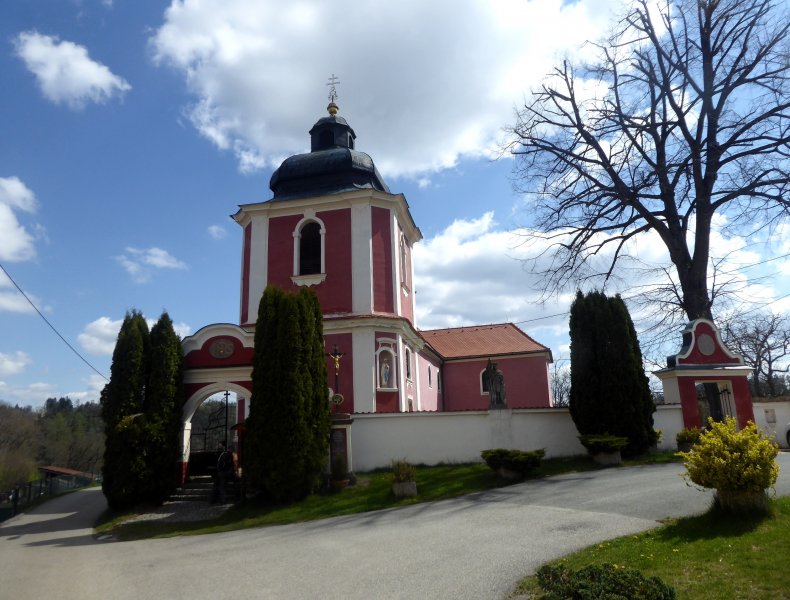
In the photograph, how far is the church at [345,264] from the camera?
65.0ft

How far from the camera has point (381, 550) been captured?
8367 millimetres

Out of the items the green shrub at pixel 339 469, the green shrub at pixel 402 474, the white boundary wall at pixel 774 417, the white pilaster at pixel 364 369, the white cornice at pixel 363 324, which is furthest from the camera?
the white cornice at pixel 363 324

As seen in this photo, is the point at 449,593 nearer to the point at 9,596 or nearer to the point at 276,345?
the point at 9,596

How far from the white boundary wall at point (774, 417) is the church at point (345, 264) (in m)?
7.88

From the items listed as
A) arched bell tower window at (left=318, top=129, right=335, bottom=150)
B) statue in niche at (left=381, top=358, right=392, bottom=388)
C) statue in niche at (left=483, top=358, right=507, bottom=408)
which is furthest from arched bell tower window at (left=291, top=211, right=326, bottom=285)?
statue in niche at (left=483, top=358, right=507, bottom=408)

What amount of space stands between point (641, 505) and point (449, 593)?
468 centimetres

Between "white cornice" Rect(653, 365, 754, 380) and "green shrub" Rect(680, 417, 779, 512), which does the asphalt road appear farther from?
"white cornice" Rect(653, 365, 754, 380)

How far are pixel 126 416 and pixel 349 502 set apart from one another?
6132 mm

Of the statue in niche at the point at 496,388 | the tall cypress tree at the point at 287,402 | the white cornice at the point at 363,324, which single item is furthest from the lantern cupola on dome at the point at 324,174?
the statue in niche at the point at 496,388

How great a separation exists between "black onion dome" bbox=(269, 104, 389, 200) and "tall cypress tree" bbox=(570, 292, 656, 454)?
10.1m

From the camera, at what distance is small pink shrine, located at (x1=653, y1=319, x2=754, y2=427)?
1670 cm

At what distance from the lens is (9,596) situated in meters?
7.81

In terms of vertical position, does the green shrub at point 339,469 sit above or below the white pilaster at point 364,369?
below

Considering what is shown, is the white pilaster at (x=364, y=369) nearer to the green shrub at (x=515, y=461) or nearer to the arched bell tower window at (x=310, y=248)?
the arched bell tower window at (x=310, y=248)
